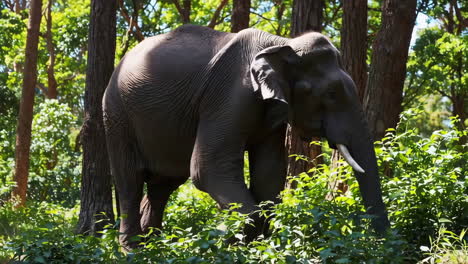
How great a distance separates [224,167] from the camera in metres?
6.54

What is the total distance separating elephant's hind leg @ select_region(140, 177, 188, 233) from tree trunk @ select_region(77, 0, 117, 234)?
125 cm

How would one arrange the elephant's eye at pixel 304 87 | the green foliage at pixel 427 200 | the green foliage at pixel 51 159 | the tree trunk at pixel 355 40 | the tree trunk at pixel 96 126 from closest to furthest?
1. the green foliage at pixel 427 200
2. the elephant's eye at pixel 304 87
3. the tree trunk at pixel 96 126
4. the tree trunk at pixel 355 40
5. the green foliage at pixel 51 159

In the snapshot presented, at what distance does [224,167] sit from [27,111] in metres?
11.6

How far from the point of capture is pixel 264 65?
636 cm

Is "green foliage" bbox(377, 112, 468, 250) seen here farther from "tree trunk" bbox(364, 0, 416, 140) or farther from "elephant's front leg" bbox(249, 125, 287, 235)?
"tree trunk" bbox(364, 0, 416, 140)

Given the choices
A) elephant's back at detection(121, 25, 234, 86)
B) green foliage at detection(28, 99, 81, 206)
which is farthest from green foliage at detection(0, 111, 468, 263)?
green foliage at detection(28, 99, 81, 206)

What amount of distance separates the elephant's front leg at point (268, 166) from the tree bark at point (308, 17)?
3075 millimetres

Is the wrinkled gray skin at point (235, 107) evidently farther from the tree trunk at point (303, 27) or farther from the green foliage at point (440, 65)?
the green foliage at point (440, 65)

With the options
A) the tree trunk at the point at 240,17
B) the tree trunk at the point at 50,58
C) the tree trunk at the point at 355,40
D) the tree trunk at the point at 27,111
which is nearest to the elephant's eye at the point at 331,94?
the tree trunk at the point at 355,40

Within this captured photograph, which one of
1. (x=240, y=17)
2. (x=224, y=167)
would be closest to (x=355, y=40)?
(x=224, y=167)

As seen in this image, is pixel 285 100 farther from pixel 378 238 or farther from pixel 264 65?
pixel 378 238

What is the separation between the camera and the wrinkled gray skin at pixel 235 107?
21.2 feet

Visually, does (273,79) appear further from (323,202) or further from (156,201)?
(156,201)

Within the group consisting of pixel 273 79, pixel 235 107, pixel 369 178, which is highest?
pixel 273 79
